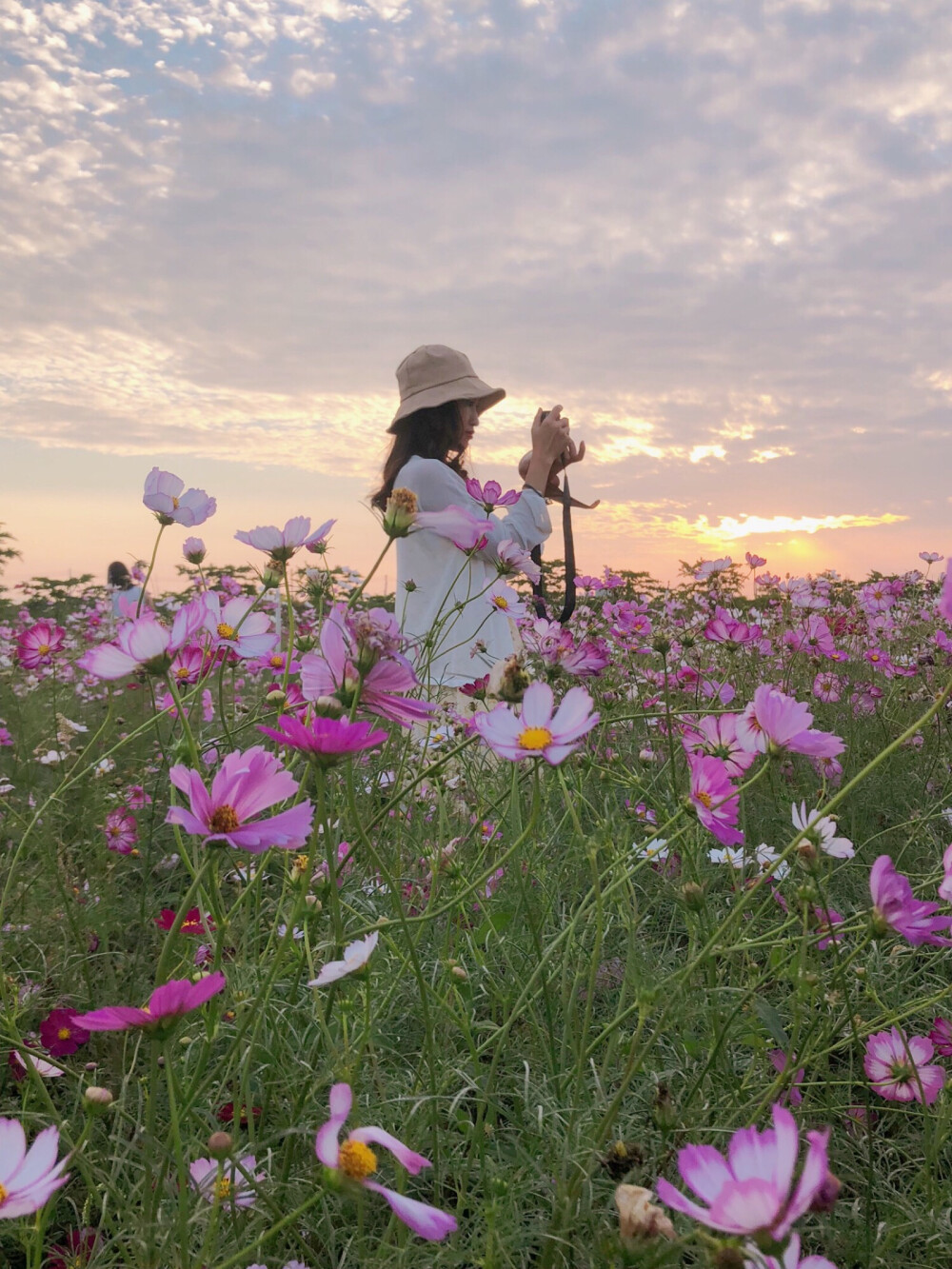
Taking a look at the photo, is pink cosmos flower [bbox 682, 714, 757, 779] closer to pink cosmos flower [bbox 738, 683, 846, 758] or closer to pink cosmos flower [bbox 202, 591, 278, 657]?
pink cosmos flower [bbox 738, 683, 846, 758]

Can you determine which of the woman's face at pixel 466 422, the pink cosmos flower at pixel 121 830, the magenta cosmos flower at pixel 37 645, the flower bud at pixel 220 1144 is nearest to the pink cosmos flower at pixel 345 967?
the flower bud at pixel 220 1144

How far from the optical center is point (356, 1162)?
516 mm

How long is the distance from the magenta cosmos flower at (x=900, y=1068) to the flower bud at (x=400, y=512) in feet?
2.32

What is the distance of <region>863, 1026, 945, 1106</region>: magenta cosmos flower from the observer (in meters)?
0.94

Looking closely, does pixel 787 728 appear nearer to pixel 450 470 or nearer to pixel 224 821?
pixel 224 821

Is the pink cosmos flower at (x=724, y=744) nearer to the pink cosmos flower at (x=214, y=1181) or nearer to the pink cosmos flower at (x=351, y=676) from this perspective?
the pink cosmos flower at (x=351, y=676)

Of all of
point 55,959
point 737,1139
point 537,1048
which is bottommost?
point 55,959

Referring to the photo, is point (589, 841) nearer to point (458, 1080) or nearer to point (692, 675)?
point (458, 1080)

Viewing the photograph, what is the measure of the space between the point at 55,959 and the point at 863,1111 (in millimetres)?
1126

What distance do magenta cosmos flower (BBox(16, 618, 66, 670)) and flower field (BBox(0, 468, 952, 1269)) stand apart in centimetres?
1

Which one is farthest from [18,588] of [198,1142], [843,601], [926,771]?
[198,1142]

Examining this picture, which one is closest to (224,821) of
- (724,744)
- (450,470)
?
(724,744)

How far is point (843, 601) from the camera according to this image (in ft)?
12.7

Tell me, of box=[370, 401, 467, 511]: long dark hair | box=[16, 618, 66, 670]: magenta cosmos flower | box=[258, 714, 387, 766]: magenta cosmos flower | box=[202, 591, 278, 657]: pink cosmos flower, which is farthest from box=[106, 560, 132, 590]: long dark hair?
box=[258, 714, 387, 766]: magenta cosmos flower
